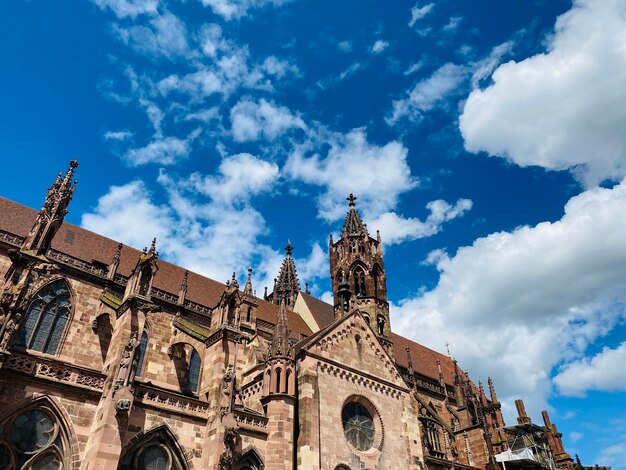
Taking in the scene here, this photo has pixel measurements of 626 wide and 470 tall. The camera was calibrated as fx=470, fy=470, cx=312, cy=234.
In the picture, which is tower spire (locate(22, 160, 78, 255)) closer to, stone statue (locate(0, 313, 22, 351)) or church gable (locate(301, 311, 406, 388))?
stone statue (locate(0, 313, 22, 351))

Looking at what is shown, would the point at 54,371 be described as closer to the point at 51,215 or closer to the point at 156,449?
the point at 156,449

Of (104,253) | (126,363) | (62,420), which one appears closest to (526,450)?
(126,363)

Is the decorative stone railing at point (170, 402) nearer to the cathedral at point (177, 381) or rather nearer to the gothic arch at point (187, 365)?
the cathedral at point (177, 381)

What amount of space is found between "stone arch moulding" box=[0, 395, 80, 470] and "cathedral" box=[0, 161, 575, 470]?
28 millimetres

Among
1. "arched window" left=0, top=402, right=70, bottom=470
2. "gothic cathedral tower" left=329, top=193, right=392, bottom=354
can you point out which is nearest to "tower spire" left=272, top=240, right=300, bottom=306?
"gothic cathedral tower" left=329, top=193, right=392, bottom=354

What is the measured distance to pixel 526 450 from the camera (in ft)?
97.3

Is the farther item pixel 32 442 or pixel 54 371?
pixel 54 371

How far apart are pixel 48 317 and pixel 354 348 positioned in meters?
13.2

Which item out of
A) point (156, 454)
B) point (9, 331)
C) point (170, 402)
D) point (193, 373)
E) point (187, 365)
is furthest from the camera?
point (193, 373)

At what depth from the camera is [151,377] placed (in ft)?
67.5

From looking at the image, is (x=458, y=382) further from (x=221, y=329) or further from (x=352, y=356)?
(x=221, y=329)

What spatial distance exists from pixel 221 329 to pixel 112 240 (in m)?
14.1

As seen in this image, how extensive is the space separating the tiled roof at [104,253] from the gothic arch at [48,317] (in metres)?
2.89

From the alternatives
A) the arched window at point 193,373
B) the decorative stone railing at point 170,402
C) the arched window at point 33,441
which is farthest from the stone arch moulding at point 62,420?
the arched window at point 193,373
